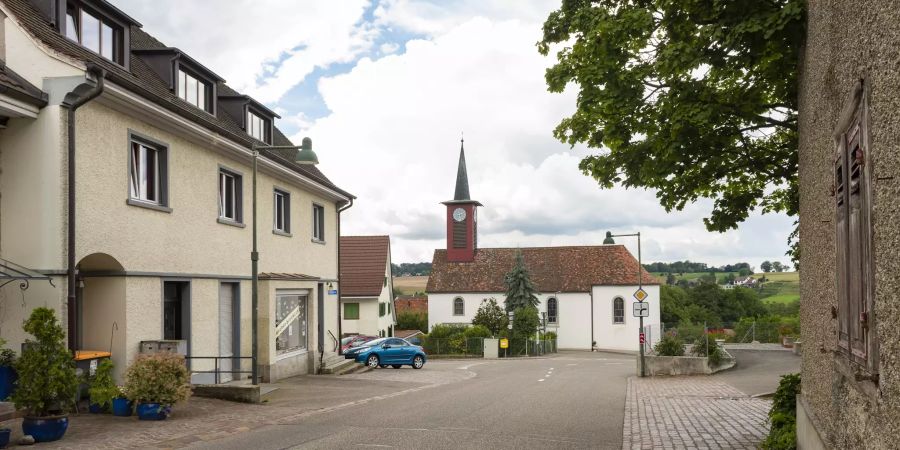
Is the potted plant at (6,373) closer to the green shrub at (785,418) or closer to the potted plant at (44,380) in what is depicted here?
the potted plant at (44,380)

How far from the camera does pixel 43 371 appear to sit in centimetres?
1085

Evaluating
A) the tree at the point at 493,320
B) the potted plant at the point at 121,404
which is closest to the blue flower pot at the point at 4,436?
the potted plant at the point at 121,404

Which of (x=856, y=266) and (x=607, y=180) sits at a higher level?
(x=607, y=180)

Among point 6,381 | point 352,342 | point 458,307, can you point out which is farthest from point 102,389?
point 458,307

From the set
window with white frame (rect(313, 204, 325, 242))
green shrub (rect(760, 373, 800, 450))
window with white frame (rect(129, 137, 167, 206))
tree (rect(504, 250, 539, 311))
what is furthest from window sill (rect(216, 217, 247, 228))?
tree (rect(504, 250, 539, 311))

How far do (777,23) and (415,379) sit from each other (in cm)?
1936

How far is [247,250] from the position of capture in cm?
2123

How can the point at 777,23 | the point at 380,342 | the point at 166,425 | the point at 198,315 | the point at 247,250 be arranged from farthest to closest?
the point at 380,342 → the point at 247,250 → the point at 198,315 → the point at 166,425 → the point at 777,23

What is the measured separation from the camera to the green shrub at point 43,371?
1080 cm

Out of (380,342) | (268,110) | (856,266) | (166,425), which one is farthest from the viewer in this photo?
(380,342)

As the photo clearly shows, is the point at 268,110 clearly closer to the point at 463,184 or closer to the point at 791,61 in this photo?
the point at 791,61

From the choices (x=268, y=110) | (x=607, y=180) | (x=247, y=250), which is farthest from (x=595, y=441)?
(x=268, y=110)

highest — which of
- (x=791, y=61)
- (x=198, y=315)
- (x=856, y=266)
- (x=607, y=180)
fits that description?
(x=791, y=61)

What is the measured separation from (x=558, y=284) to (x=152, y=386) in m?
53.6
